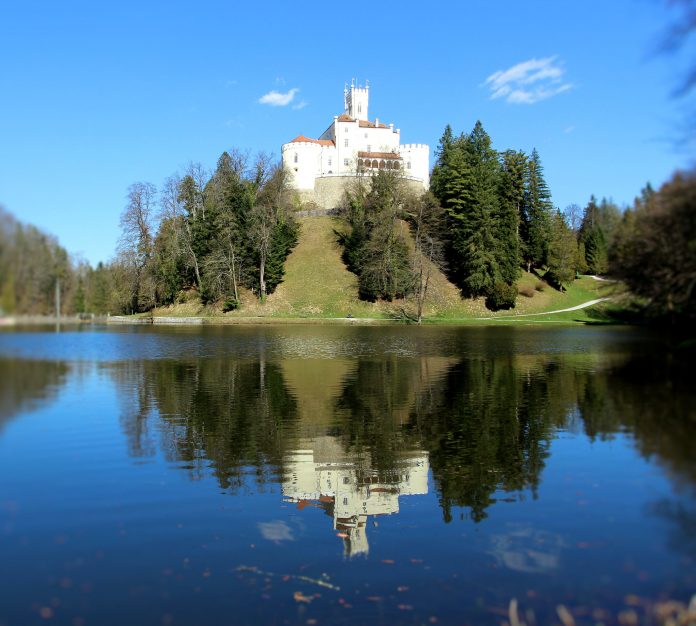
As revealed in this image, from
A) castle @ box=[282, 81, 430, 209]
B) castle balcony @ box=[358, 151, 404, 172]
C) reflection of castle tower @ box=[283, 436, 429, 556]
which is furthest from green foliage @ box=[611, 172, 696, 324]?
castle balcony @ box=[358, 151, 404, 172]

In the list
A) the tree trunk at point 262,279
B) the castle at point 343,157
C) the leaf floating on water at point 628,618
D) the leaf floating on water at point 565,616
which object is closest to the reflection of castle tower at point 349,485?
the leaf floating on water at point 565,616

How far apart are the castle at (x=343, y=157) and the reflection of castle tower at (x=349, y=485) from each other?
91.2 m

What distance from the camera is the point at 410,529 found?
8508mm

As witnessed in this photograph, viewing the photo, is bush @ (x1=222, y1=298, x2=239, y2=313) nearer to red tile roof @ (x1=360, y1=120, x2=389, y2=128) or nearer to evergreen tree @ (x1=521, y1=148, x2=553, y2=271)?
evergreen tree @ (x1=521, y1=148, x2=553, y2=271)

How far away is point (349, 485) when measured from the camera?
10.4 meters

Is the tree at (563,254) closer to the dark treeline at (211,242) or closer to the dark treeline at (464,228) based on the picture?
the dark treeline at (464,228)

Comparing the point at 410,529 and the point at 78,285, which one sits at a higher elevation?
the point at 78,285

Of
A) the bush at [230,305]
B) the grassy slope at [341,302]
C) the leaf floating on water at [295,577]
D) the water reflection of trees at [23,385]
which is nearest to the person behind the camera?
the leaf floating on water at [295,577]

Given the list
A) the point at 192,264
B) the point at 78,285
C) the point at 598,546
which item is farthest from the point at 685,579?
the point at 192,264

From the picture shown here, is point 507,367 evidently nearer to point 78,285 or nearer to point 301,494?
point 301,494

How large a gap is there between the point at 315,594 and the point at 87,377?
1514 cm

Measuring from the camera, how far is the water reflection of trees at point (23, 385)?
→ 905cm

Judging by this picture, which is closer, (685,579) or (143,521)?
(685,579)

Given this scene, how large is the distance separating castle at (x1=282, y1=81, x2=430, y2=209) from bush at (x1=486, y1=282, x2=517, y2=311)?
3747 cm
